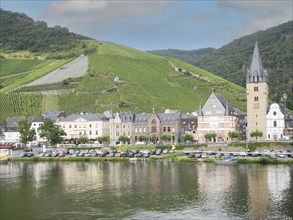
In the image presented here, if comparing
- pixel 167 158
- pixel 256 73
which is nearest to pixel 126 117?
pixel 256 73

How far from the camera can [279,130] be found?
11175 centimetres

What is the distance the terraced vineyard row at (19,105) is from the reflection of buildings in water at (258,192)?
277ft

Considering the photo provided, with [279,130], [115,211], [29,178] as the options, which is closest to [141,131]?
[279,130]

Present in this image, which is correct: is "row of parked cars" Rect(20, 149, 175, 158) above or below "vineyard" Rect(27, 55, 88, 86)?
below

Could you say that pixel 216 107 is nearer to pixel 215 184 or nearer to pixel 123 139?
pixel 123 139

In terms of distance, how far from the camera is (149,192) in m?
57.8

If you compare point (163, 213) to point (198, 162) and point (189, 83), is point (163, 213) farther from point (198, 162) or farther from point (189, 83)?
point (189, 83)

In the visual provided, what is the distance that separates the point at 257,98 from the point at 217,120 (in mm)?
10663

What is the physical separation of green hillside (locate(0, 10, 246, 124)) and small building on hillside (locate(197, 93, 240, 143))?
28416 millimetres

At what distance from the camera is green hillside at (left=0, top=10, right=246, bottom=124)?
488 ft

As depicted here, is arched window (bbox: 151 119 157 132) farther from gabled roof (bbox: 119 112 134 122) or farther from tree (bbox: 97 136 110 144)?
tree (bbox: 97 136 110 144)

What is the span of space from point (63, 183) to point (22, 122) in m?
56.7

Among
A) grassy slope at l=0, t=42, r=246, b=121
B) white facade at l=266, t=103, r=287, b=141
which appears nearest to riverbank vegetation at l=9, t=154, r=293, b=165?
white facade at l=266, t=103, r=287, b=141

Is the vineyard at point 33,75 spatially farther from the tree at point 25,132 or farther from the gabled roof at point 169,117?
the gabled roof at point 169,117
